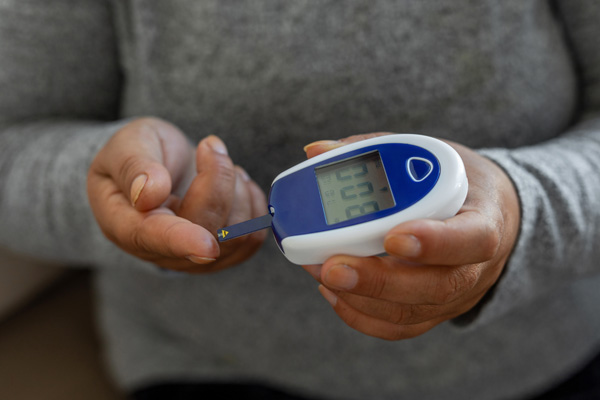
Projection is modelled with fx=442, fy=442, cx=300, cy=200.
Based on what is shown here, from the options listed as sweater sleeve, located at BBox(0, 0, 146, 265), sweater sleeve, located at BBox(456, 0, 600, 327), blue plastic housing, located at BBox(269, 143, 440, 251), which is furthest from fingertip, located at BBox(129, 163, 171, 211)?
sweater sleeve, located at BBox(456, 0, 600, 327)

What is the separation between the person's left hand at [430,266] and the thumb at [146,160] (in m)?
0.16

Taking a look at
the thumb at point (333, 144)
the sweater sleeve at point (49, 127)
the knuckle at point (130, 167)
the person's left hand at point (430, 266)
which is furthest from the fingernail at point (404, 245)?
the sweater sleeve at point (49, 127)

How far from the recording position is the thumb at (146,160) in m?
0.43

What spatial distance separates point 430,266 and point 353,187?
11cm

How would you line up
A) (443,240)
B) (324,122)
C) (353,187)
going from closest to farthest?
1. (443,240)
2. (353,187)
3. (324,122)

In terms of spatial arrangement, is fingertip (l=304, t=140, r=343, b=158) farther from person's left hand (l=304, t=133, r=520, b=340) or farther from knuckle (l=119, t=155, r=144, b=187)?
knuckle (l=119, t=155, r=144, b=187)

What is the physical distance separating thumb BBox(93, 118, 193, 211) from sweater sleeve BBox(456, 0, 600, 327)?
0.37m

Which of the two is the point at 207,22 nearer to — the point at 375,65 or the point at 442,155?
the point at 375,65

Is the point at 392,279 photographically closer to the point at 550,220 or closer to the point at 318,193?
the point at 318,193

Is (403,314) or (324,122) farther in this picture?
(324,122)

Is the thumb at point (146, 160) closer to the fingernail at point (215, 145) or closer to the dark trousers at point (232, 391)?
the fingernail at point (215, 145)

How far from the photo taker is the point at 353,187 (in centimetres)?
45

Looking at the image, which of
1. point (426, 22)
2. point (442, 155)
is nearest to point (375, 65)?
point (426, 22)

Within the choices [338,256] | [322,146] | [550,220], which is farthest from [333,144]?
[550,220]
